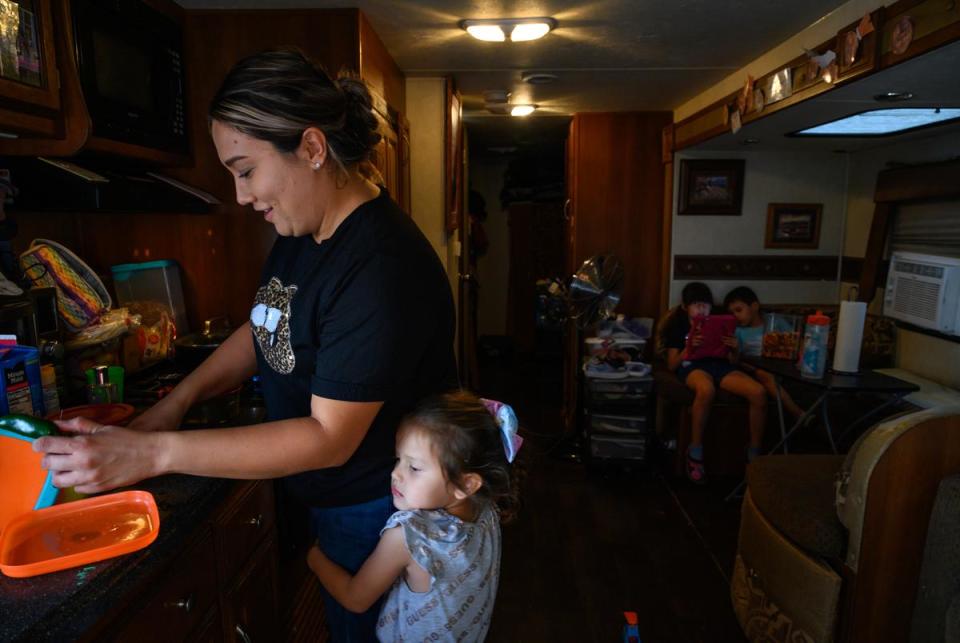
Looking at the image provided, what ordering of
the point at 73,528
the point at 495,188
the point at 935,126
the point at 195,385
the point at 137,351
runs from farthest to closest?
the point at 495,188, the point at 935,126, the point at 137,351, the point at 195,385, the point at 73,528

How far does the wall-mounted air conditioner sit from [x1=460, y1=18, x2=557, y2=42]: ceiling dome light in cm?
240

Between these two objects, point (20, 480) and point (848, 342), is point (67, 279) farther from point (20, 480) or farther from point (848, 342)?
point (848, 342)

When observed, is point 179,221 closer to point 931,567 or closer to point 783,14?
point 783,14

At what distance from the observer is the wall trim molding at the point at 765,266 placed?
4.41 metres

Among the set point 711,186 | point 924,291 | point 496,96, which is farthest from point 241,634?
point 711,186

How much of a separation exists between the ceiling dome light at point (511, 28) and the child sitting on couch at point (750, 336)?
195 cm

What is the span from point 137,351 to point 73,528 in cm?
101

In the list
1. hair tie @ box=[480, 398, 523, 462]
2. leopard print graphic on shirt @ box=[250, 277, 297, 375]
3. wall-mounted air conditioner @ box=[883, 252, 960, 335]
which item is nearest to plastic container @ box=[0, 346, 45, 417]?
leopard print graphic on shirt @ box=[250, 277, 297, 375]

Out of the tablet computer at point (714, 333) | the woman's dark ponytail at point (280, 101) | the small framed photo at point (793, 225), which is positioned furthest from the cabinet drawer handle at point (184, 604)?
the small framed photo at point (793, 225)

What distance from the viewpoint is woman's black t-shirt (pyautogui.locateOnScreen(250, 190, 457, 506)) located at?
3.47 feet

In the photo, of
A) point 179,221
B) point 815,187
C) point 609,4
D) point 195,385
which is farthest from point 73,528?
point 815,187

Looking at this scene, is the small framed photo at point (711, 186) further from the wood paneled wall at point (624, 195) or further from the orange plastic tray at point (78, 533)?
the orange plastic tray at point (78, 533)

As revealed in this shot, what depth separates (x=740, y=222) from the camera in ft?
14.5

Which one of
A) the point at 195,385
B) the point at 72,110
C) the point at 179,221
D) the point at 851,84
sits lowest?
the point at 195,385
